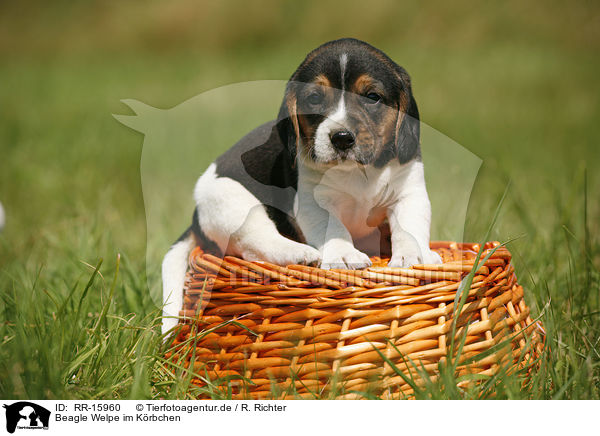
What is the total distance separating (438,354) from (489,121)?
2084 millimetres

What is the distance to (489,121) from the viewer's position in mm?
3436

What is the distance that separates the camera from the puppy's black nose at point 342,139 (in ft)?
6.40

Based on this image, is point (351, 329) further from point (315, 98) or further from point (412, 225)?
point (315, 98)

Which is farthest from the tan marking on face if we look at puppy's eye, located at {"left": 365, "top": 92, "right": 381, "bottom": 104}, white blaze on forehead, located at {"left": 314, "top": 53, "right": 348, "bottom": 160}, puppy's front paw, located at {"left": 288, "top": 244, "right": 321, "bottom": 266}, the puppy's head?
puppy's front paw, located at {"left": 288, "top": 244, "right": 321, "bottom": 266}

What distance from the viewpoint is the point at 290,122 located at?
2.16m

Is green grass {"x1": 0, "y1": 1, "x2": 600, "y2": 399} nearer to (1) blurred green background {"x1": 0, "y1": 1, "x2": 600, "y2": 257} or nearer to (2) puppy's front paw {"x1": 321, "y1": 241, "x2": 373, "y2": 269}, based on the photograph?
(1) blurred green background {"x1": 0, "y1": 1, "x2": 600, "y2": 257}

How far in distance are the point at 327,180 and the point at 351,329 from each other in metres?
0.65

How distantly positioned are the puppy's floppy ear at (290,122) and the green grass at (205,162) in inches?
4.3

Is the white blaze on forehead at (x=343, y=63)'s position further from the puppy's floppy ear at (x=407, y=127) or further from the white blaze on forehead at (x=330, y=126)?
the puppy's floppy ear at (x=407, y=127)

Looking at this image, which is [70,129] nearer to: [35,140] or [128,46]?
[35,140]
